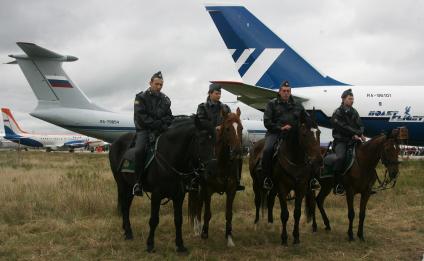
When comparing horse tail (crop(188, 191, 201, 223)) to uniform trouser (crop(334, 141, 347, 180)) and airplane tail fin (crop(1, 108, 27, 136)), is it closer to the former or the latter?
uniform trouser (crop(334, 141, 347, 180))

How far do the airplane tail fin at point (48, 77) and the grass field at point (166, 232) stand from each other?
1147 centimetres

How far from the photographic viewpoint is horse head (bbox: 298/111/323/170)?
5.59 m

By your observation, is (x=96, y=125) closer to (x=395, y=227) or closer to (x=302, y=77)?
(x=302, y=77)

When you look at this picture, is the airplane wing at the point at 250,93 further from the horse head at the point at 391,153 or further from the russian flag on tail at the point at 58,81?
the russian flag on tail at the point at 58,81

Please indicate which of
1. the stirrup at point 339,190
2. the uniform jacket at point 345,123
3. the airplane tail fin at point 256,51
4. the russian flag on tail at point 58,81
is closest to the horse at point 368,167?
the stirrup at point 339,190

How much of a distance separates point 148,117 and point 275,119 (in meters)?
2.08

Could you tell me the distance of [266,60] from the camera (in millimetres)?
16812

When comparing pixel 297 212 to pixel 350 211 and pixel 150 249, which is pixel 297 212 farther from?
pixel 150 249

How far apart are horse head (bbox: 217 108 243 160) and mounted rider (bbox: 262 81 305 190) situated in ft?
3.93

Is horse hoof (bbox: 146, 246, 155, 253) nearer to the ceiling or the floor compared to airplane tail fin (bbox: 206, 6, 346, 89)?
nearer to the floor

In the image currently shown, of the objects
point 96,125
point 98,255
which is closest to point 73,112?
point 96,125

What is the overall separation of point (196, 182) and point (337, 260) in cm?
217

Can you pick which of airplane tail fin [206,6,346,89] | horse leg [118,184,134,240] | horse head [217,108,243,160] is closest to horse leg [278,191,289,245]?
horse head [217,108,243,160]

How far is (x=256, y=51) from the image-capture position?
1686cm
